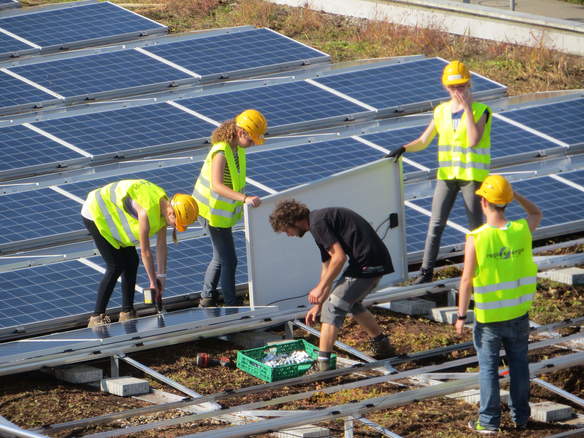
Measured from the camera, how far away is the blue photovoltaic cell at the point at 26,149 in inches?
659

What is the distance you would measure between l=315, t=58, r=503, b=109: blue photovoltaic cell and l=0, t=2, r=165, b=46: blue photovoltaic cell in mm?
4365

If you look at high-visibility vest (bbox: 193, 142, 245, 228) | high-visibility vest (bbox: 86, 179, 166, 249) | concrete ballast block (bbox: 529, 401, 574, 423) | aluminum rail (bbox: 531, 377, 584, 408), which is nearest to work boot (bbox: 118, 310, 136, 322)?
high-visibility vest (bbox: 86, 179, 166, 249)

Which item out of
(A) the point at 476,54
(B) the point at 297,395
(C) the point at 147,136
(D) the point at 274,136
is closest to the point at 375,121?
(D) the point at 274,136

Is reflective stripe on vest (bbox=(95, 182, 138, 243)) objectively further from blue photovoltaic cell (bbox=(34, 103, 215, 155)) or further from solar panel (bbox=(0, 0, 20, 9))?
solar panel (bbox=(0, 0, 20, 9))

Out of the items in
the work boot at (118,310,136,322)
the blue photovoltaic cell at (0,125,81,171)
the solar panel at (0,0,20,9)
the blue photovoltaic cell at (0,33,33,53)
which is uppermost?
the solar panel at (0,0,20,9)

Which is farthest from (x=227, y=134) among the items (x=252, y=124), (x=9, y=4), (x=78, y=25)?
(x=9, y=4)

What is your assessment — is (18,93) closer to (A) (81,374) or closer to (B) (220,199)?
(B) (220,199)

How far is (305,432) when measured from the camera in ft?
35.7

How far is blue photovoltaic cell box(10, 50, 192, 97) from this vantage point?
65.0 feet

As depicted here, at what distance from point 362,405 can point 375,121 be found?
8408 mm

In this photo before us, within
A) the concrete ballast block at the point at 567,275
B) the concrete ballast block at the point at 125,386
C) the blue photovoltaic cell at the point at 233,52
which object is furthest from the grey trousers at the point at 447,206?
the blue photovoltaic cell at the point at 233,52

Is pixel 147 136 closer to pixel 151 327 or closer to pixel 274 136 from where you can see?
pixel 274 136

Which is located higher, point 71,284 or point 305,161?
point 305,161

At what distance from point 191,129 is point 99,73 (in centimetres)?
301
